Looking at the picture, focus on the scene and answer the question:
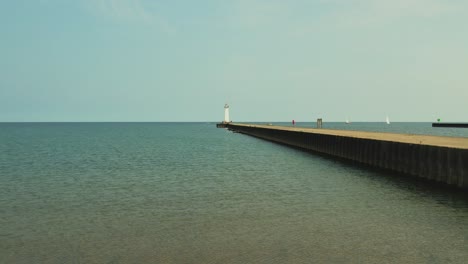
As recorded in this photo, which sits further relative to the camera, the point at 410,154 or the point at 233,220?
the point at 410,154

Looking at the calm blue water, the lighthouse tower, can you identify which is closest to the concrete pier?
the calm blue water

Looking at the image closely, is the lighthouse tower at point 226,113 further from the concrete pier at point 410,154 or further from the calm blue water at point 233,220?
the calm blue water at point 233,220

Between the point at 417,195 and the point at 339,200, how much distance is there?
3.13 meters

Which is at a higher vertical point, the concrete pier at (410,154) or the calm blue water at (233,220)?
the concrete pier at (410,154)

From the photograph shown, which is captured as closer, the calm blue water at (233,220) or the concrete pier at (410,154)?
the calm blue water at (233,220)

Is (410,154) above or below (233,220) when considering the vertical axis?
above

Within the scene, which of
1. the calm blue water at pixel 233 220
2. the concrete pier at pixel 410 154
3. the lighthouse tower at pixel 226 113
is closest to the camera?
the calm blue water at pixel 233 220

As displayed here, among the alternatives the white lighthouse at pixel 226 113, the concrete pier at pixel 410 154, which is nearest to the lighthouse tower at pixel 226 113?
the white lighthouse at pixel 226 113

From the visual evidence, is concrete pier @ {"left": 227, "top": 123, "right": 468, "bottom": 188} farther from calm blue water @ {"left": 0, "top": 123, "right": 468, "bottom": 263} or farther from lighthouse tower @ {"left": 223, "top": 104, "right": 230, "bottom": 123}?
lighthouse tower @ {"left": 223, "top": 104, "right": 230, "bottom": 123}

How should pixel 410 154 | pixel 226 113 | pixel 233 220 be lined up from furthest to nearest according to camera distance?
pixel 226 113 < pixel 410 154 < pixel 233 220

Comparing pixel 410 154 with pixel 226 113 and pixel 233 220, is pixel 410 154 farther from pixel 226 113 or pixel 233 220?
pixel 226 113

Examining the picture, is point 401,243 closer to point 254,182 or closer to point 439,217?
point 439,217

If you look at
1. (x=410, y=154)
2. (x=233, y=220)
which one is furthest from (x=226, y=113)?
(x=233, y=220)

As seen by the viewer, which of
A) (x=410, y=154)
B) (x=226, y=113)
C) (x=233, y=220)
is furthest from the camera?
(x=226, y=113)
